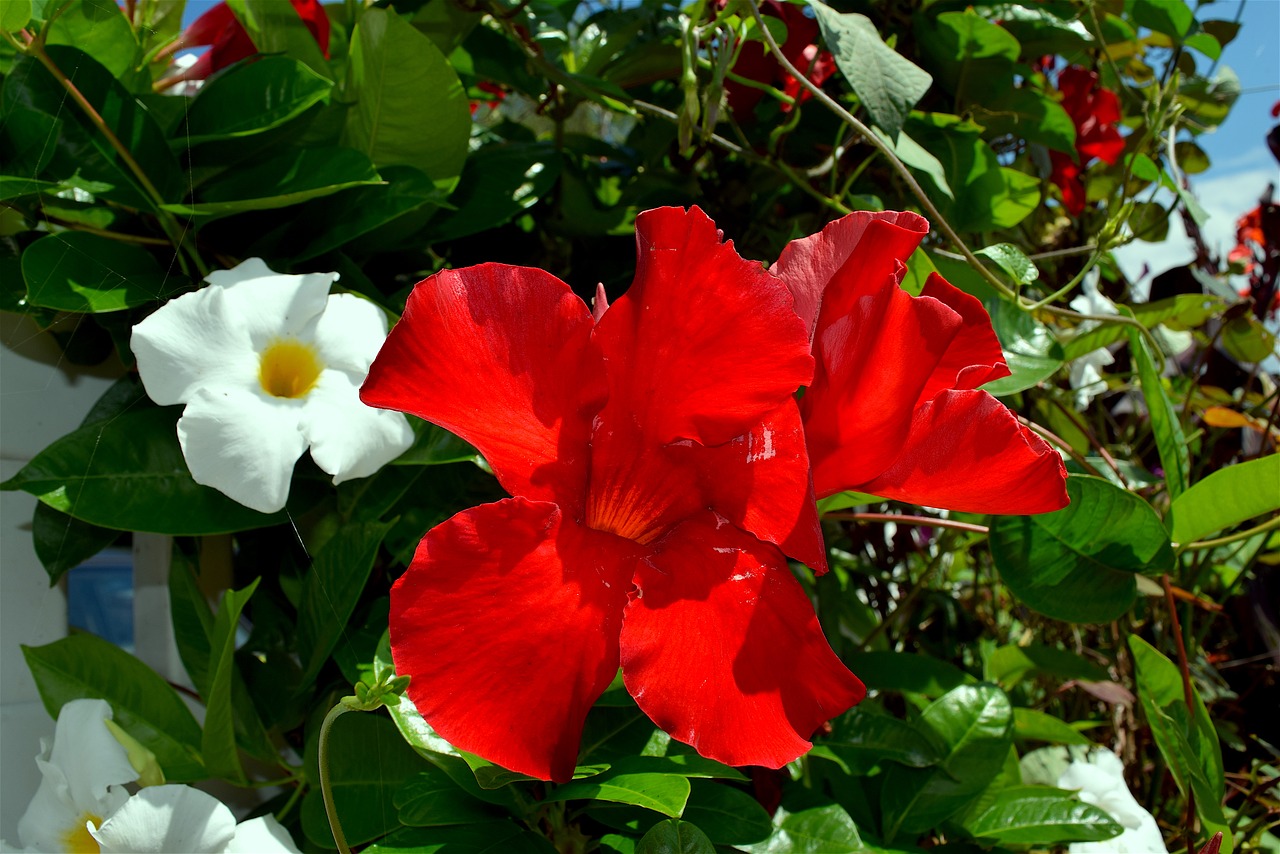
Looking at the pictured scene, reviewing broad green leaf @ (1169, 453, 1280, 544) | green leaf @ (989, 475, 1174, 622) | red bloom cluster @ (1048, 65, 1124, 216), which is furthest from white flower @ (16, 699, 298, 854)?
red bloom cluster @ (1048, 65, 1124, 216)

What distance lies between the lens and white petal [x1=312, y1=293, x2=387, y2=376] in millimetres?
494

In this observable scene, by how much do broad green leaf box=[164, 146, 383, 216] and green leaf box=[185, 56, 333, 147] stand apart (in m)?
0.03

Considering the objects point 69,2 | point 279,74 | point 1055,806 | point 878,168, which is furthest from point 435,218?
point 1055,806

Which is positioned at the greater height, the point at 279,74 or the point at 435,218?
the point at 279,74

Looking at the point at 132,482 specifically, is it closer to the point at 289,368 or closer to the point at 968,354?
the point at 289,368

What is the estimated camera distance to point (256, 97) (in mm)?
568

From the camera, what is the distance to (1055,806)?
565 mm

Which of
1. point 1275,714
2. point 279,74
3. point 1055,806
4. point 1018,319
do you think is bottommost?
point 1275,714

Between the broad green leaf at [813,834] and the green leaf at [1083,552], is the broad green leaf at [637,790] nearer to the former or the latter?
the broad green leaf at [813,834]

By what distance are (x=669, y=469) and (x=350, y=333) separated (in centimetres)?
24

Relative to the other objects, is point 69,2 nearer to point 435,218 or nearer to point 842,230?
point 435,218

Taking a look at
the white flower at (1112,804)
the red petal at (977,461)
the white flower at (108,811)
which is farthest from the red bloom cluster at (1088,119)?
the white flower at (108,811)

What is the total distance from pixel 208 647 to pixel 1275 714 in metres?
0.92

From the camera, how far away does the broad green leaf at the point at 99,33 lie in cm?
54
